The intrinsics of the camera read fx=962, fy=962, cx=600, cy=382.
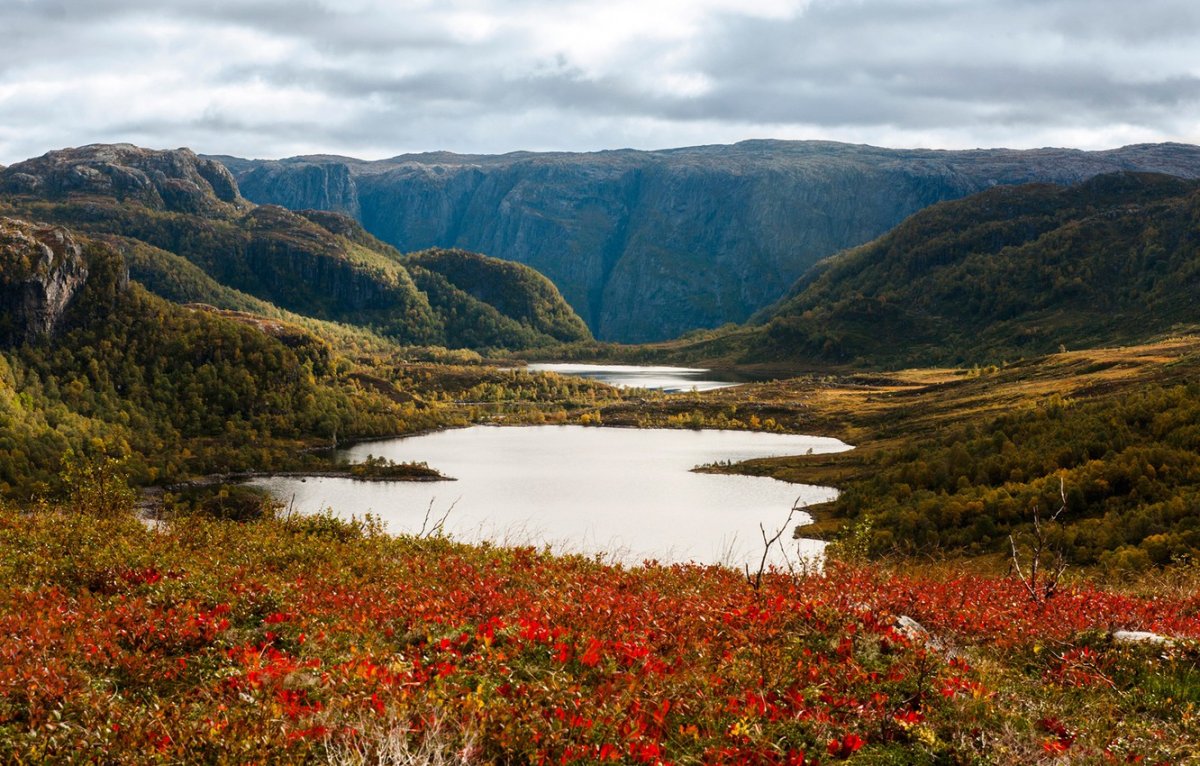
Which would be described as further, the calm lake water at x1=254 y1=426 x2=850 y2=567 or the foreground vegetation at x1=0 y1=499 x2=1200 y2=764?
the calm lake water at x1=254 y1=426 x2=850 y2=567

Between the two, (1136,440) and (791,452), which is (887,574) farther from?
(791,452)

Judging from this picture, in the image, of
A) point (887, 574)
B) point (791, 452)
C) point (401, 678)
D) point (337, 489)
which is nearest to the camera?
point (401, 678)

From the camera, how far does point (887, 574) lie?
25578 mm

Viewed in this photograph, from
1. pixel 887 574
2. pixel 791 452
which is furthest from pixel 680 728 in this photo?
pixel 791 452

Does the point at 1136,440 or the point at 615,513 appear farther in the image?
the point at 615,513

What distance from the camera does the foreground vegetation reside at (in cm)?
1307

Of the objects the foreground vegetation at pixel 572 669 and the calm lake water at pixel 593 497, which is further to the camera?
the calm lake water at pixel 593 497

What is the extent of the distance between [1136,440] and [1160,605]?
2316 inches

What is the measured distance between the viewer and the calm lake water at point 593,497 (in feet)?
343

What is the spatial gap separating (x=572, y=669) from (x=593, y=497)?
12036 cm

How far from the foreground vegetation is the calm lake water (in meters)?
63.5

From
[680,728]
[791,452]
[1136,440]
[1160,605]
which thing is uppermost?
[680,728]

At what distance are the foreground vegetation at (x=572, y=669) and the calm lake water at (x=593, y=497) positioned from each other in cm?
6355

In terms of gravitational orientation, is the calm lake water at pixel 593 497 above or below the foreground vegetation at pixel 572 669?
below
